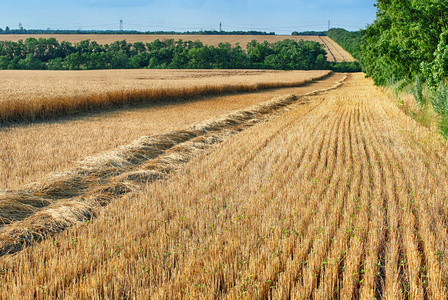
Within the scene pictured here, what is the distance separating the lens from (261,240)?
13.3ft

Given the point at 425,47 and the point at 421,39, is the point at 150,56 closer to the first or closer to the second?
the point at 421,39

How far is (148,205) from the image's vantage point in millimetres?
5117

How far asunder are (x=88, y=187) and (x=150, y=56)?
75.9 metres

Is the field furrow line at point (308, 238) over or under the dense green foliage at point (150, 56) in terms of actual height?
under

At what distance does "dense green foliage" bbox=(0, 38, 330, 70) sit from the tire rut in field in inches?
2620

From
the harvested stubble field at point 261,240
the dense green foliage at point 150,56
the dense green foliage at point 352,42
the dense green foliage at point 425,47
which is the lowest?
Answer: the harvested stubble field at point 261,240

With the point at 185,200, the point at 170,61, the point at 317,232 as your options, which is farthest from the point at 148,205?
the point at 170,61

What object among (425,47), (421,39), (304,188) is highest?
(421,39)

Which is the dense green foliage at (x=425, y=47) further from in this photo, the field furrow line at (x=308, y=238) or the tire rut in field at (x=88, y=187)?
the tire rut in field at (x=88, y=187)

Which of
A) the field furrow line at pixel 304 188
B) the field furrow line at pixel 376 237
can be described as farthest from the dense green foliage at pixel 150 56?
the field furrow line at pixel 376 237

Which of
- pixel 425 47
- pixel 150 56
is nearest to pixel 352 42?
pixel 150 56

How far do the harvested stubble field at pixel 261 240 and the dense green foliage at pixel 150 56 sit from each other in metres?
69.7

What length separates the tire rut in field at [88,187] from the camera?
14.4ft

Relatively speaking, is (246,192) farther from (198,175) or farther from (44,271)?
(44,271)
